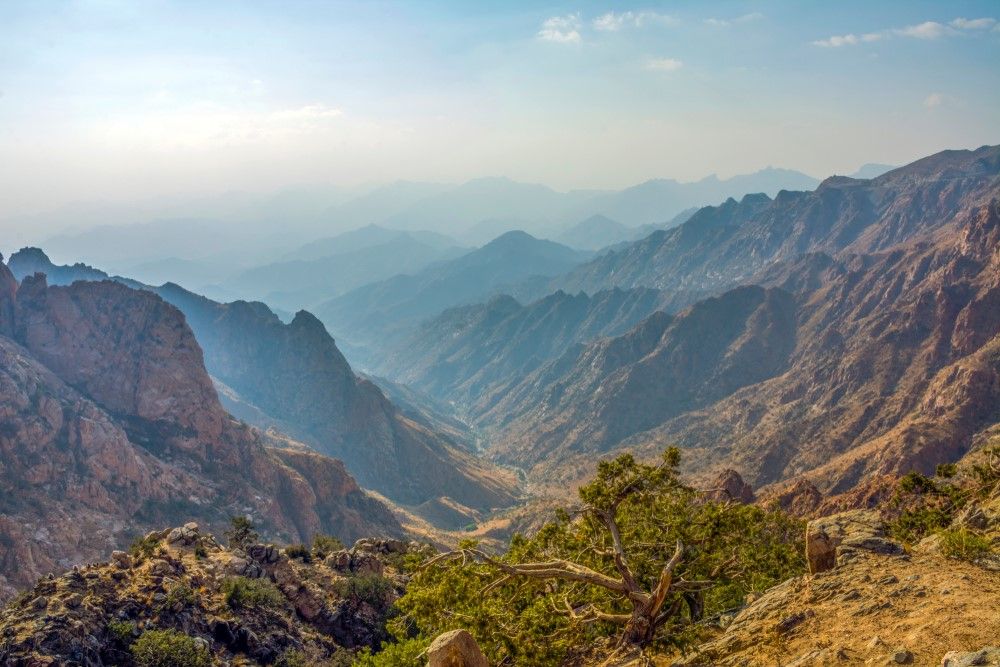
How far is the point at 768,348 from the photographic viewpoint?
181 m

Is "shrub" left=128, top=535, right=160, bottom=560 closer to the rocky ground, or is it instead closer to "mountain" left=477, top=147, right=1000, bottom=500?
the rocky ground

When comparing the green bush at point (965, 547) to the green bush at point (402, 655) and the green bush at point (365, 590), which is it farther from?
the green bush at point (365, 590)

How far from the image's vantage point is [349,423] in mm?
173875

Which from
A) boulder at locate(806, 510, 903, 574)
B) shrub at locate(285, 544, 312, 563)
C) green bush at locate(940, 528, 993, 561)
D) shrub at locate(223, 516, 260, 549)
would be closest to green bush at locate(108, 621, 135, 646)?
shrub at locate(223, 516, 260, 549)

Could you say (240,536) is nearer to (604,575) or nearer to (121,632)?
(121,632)

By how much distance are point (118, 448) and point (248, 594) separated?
5621 cm

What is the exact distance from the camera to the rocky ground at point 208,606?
27219 millimetres

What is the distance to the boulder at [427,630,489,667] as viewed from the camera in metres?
13.5

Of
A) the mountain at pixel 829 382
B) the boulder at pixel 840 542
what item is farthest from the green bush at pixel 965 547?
the mountain at pixel 829 382

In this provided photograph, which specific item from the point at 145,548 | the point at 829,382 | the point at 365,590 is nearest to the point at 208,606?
the point at 145,548

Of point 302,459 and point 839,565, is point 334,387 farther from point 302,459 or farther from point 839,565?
point 839,565

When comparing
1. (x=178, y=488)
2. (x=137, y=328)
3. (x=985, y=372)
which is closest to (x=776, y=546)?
(x=178, y=488)

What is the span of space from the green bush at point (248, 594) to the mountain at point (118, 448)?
3360 cm

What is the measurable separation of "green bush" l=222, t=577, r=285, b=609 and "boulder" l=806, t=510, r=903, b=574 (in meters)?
26.4
